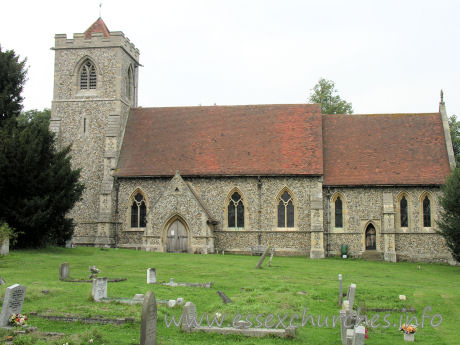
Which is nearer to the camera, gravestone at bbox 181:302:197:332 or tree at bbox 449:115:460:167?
gravestone at bbox 181:302:197:332

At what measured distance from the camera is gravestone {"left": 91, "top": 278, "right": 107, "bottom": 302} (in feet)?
46.4

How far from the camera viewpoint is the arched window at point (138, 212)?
3350 centimetres

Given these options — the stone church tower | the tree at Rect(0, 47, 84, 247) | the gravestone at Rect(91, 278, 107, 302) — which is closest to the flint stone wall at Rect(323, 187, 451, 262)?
the stone church tower

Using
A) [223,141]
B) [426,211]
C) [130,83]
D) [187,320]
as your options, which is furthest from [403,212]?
[187,320]

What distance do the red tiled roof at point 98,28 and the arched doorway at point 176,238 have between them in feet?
45.9

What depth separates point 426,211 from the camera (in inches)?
1244

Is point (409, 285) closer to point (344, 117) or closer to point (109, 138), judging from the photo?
point (344, 117)

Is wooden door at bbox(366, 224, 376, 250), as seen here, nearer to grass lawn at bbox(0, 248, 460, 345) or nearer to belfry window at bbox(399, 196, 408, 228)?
belfry window at bbox(399, 196, 408, 228)

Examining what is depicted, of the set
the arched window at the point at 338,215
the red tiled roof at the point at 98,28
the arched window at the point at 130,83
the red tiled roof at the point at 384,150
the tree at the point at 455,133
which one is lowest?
the arched window at the point at 338,215

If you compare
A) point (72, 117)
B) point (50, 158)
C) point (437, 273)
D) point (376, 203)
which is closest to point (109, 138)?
point (72, 117)

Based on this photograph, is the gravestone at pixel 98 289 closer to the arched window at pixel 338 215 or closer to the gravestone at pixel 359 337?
the gravestone at pixel 359 337

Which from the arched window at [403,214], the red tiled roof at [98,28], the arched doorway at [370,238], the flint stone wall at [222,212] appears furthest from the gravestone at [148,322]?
the red tiled roof at [98,28]

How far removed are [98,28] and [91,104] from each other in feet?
17.8

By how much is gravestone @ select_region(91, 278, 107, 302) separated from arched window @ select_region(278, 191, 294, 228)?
1886 centimetres
